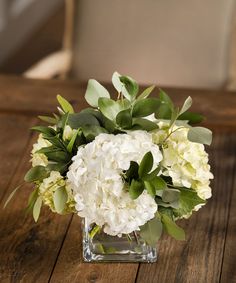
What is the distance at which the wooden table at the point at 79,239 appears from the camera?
1735 millimetres

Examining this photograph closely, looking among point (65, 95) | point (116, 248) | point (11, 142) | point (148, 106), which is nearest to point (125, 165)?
point (148, 106)

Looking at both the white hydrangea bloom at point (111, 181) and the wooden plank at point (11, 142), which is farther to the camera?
the wooden plank at point (11, 142)

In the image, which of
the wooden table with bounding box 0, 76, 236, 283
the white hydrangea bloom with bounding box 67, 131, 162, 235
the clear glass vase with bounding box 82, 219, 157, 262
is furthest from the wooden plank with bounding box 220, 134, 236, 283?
the white hydrangea bloom with bounding box 67, 131, 162, 235

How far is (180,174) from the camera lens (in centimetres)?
161

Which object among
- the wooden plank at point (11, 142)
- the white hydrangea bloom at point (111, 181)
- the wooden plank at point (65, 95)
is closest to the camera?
the white hydrangea bloom at point (111, 181)

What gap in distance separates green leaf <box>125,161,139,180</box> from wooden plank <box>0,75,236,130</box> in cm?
71

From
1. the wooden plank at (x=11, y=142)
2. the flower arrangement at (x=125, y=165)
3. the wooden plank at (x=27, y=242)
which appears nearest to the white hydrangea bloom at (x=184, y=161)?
the flower arrangement at (x=125, y=165)

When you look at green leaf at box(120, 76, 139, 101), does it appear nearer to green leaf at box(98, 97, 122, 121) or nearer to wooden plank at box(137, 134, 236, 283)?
green leaf at box(98, 97, 122, 121)

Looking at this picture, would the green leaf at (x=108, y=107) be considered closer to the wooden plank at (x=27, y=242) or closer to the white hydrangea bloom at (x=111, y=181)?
the white hydrangea bloom at (x=111, y=181)

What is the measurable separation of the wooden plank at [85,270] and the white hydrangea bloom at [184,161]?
0.75 feet

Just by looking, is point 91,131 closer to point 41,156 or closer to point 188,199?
point 41,156

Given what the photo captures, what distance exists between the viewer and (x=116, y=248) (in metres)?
1.77

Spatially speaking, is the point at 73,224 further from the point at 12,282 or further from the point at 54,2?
the point at 54,2

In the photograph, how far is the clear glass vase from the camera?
1.76m
